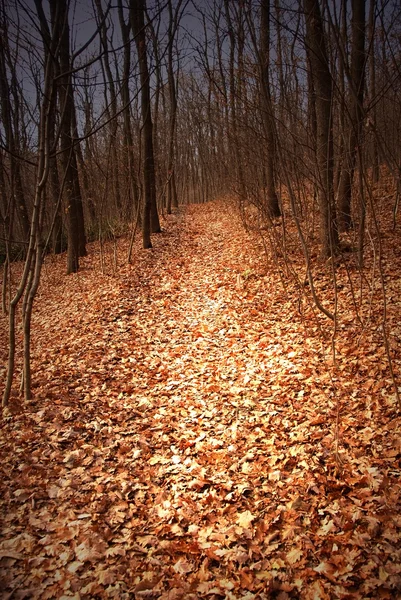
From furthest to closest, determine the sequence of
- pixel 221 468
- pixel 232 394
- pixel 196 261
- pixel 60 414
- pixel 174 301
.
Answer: pixel 196 261 < pixel 174 301 < pixel 232 394 < pixel 60 414 < pixel 221 468

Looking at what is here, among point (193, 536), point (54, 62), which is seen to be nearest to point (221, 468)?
point (193, 536)

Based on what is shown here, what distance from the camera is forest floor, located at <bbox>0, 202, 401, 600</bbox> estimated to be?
8.23ft

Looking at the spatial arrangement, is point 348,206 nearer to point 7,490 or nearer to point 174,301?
point 174,301

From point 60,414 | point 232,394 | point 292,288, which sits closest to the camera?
point 60,414

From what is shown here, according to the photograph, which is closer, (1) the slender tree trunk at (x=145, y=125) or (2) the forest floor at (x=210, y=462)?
(2) the forest floor at (x=210, y=462)

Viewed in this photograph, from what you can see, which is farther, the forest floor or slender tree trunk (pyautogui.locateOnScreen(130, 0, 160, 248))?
slender tree trunk (pyautogui.locateOnScreen(130, 0, 160, 248))

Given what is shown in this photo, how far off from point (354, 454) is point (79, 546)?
8.49 ft

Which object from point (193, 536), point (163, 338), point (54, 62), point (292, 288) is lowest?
point (193, 536)

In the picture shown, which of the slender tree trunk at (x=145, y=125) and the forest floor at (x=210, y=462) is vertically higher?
the slender tree trunk at (x=145, y=125)

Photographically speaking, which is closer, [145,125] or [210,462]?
[210,462]

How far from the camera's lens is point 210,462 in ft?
11.8

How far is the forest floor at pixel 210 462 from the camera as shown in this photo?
2.51m

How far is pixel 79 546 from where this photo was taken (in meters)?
2.74

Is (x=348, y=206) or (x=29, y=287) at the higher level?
(x=348, y=206)
